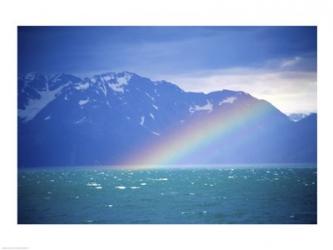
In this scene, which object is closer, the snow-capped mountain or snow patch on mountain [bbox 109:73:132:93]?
snow patch on mountain [bbox 109:73:132:93]

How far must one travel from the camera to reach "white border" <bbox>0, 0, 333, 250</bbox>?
952 centimetres

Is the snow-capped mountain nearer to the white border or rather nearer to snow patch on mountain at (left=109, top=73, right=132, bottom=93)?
snow patch on mountain at (left=109, top=73, right=132, bottom=93)

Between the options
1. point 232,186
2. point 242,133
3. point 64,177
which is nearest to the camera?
point 232,186

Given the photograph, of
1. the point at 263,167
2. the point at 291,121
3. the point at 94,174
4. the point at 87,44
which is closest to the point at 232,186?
the point at 263,167

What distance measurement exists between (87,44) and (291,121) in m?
10.3

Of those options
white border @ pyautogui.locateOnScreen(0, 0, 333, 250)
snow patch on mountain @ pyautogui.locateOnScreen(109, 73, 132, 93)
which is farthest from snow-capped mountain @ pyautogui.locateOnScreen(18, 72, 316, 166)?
white border @ pyautogui.locateOnScreen(0, 0, 333, 250)

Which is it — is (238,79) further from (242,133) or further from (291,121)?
(242,133)
